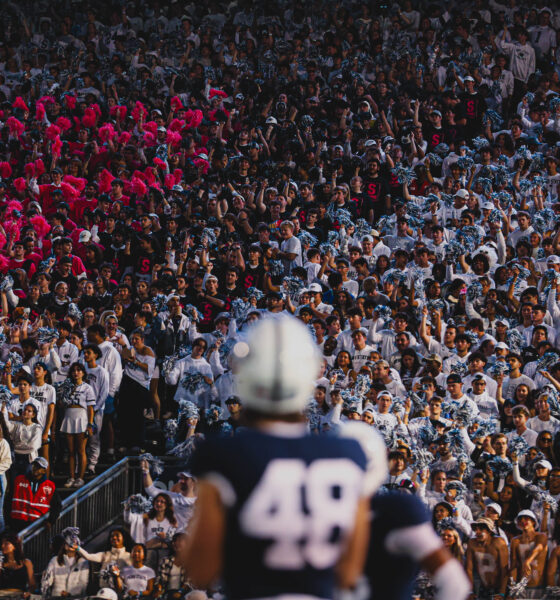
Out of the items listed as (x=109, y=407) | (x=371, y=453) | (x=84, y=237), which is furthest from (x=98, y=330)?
(x=371, y=453)

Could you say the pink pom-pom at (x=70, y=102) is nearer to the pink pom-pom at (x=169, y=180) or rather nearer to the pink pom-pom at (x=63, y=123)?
the pink pom-pom at (x=63, y=123)

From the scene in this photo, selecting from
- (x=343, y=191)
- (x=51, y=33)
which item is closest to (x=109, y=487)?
(x=343, y=191)

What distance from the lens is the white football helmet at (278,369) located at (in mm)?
2779

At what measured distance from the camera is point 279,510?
2717mm

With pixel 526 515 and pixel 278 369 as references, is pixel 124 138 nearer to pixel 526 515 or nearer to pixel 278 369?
pixel 526 515

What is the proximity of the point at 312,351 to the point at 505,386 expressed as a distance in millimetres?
8353

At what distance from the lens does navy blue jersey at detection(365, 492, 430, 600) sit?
288 cm

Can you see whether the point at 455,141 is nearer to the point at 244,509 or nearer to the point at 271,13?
the point at 271,13

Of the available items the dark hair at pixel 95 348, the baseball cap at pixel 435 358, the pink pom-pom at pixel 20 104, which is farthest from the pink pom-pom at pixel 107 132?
the baseball cap at pixel 435 358

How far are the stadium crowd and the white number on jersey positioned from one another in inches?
216

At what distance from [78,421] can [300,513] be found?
801cm

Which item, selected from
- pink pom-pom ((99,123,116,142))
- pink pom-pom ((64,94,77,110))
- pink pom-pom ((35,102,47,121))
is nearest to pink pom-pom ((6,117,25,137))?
pink pom-pom ((35,102,47,121))

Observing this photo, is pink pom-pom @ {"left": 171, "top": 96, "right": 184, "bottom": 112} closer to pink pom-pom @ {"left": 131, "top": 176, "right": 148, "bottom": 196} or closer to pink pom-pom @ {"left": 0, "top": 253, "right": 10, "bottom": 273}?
pink pom-pom @ {"left": 131, "top": 176, "right": 148, "bottom": 196}

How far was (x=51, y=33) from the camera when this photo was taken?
2022 cm
